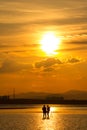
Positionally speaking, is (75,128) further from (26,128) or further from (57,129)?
(26,128)

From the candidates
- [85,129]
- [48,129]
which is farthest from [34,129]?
[85,129]

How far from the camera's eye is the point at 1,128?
1799 inches

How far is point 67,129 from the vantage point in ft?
147

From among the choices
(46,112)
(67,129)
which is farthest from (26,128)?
(46,112)

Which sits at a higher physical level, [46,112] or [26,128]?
[46,112]

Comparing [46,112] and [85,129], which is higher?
[46,112]

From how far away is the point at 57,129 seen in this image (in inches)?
1789

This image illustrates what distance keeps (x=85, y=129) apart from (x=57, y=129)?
111 inches

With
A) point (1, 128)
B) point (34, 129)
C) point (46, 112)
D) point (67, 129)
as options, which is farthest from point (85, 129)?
point (46, 112)

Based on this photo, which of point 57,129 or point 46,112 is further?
point 46,112

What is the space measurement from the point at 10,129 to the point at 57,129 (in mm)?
4505

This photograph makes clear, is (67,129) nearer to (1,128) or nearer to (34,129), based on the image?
(34,129)

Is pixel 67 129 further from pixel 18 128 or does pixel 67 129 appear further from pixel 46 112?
pixel 46 112

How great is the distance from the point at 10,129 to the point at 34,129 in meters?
2.52
